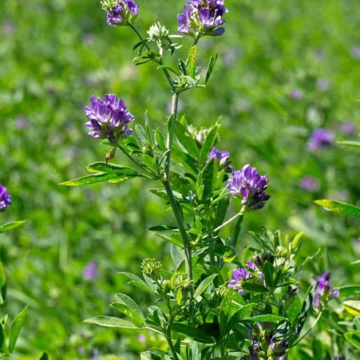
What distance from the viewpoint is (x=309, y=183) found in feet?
10.6

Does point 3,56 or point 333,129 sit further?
point 3,56

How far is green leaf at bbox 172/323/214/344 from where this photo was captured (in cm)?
122

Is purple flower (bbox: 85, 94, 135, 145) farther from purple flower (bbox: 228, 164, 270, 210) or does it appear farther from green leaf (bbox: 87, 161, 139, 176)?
purple flower (bbox: 228, 164, 270, 210)

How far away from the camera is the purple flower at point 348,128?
3.83 meters

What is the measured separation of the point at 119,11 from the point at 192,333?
0.62m

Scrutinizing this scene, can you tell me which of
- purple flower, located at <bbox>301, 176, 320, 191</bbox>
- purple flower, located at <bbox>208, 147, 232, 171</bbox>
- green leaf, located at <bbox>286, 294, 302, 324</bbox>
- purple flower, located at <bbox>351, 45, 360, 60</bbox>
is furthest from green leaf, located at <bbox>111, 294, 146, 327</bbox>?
purple flower, located at <bbox>351, 45, 360, 60</bbox>

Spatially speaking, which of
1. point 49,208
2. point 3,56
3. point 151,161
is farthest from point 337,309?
point 3,56

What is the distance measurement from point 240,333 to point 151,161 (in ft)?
1.18

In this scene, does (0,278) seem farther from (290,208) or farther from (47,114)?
(47,114)

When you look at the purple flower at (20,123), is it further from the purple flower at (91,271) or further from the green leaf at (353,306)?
the green leaf at (353,306)

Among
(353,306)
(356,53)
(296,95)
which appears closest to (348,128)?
(296,95)

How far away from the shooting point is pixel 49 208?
3305mm

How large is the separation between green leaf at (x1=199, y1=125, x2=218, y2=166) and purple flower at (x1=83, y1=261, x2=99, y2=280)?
55.6 inches

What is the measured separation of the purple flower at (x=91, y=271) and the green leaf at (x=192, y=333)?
1598 millimetres
